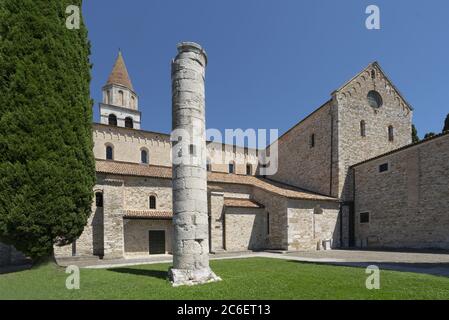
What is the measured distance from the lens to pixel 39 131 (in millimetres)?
9945

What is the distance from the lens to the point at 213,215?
19.6m

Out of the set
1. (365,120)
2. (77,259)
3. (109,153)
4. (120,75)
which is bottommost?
(77,259)

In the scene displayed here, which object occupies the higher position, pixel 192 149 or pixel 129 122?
pixel 129 122

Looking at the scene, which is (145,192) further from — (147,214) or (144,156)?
(144,156)

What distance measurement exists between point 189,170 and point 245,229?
13101 millimetres

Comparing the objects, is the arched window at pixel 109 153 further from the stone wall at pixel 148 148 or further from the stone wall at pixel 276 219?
the stone wall at pixel 276 219

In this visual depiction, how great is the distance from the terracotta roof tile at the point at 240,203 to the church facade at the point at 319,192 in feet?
0.31

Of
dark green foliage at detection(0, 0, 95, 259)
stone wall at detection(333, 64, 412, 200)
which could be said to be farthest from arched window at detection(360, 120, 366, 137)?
dark green foliage at detection(0, 0, 95, 259)

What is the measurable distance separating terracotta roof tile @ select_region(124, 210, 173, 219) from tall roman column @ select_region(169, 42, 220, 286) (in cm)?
1045

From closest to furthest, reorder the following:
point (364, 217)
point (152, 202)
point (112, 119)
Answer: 1. point (152, 202)
2. point (364, 217)
3. point (112, 119)

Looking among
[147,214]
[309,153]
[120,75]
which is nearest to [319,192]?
[309,153]

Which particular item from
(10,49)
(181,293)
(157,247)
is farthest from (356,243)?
(10,49)

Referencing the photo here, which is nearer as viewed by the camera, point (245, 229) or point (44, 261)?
point (44, 261)

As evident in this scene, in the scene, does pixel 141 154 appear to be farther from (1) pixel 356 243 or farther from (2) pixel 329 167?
(1) pixel 356 243
